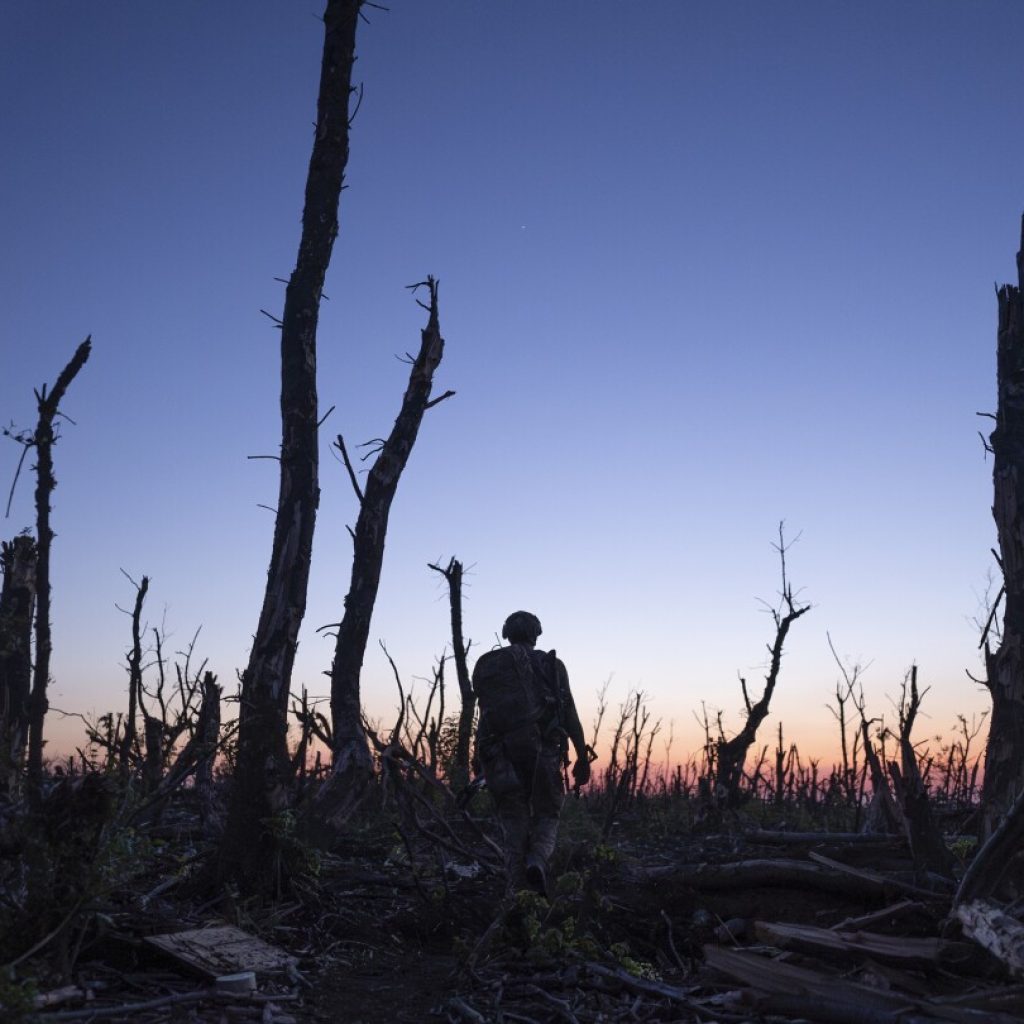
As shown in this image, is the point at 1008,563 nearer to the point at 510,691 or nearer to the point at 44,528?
the point at 510,691

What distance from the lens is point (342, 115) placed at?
10.3 meters

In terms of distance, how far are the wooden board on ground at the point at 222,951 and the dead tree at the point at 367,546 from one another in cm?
590

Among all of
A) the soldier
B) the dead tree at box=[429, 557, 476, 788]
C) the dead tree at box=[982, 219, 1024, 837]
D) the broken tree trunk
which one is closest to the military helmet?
the soldier

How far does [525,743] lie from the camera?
8070mm

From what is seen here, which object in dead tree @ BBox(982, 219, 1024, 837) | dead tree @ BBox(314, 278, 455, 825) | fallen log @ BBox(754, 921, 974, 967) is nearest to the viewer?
fallen log @ BBox(754, 921, 974, 967)

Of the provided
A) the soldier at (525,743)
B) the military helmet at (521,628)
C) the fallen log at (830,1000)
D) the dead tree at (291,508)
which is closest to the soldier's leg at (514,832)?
the soldier at (525,743)

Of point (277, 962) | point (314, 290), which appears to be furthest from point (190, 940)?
point (314, 290)

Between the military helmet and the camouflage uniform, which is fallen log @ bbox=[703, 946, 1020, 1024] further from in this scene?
the military helmet

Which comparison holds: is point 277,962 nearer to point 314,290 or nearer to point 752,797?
point 314,290

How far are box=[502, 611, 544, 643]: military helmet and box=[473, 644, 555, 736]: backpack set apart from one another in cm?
18

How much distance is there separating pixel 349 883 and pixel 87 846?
3745 millimetres

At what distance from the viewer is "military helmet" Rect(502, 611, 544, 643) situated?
8.60 meters

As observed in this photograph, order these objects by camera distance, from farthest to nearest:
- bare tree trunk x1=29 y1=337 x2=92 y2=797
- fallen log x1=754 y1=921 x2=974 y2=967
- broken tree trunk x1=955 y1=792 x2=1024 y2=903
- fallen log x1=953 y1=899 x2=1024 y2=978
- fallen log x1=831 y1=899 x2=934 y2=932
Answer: bare tree trunk x1=29 y1=337 x2=92 y2=797 < fallen log x1=831 y1=899 x2=934 y2=932 < broken tree trunk x1=955 y1=792 x2=1024 y2=903 < fallen log x1=754 y1=921 x2=974 y2=967 < fallen log x1=953 y1=899 x2=1024 y2=978

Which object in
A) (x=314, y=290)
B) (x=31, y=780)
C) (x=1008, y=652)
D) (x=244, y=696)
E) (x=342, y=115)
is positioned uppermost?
(x=342, y=115)
